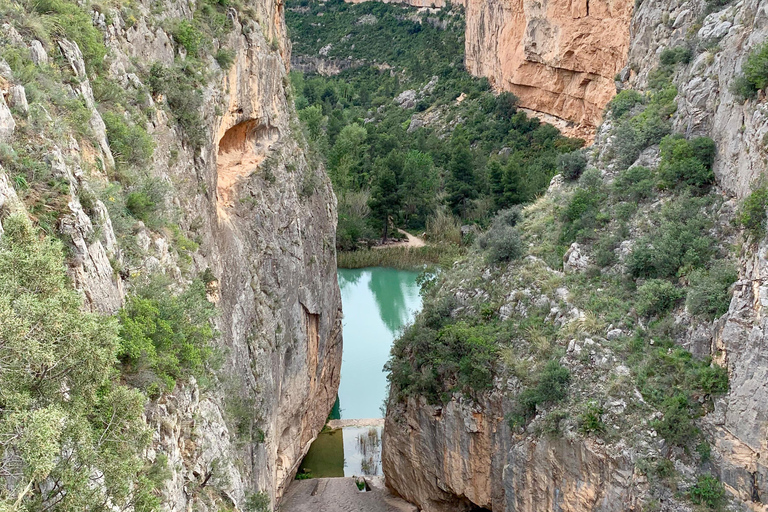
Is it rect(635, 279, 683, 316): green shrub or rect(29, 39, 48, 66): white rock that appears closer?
rect(29, 39, 48, 66): white rock

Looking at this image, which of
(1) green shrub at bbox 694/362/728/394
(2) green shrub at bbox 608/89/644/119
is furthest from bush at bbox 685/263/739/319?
(2) green shrub at bbox 608/89/644/119

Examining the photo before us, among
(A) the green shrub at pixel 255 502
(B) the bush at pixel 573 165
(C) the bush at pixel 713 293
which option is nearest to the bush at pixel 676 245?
(C) the bush at pixel 713 293

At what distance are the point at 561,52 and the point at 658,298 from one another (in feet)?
87.1

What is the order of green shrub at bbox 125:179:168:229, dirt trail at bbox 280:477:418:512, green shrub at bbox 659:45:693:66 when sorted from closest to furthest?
green shrub at bbox 125:179:168:229
dirt trail at bbox 280:477:418:512
green shrub at bbox 659:45:693:66

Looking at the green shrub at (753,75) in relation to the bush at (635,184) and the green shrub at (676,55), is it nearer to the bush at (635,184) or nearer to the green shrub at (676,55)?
the bush at (635,184)

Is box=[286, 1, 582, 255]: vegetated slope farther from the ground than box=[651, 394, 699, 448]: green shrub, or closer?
farther from the ground

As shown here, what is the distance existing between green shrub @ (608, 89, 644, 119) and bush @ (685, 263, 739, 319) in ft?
25.6

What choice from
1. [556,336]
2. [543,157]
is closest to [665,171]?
[556,336]

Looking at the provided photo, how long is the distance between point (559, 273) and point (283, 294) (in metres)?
6.73

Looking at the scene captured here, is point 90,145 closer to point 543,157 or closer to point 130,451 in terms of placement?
point 130,451

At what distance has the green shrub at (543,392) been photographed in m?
12.8

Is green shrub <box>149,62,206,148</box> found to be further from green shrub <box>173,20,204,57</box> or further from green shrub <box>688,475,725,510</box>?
green shrub <box>688,475,725,510</box>

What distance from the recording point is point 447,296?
56.5 ft

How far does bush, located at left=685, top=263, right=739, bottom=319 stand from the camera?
37.8 feet
